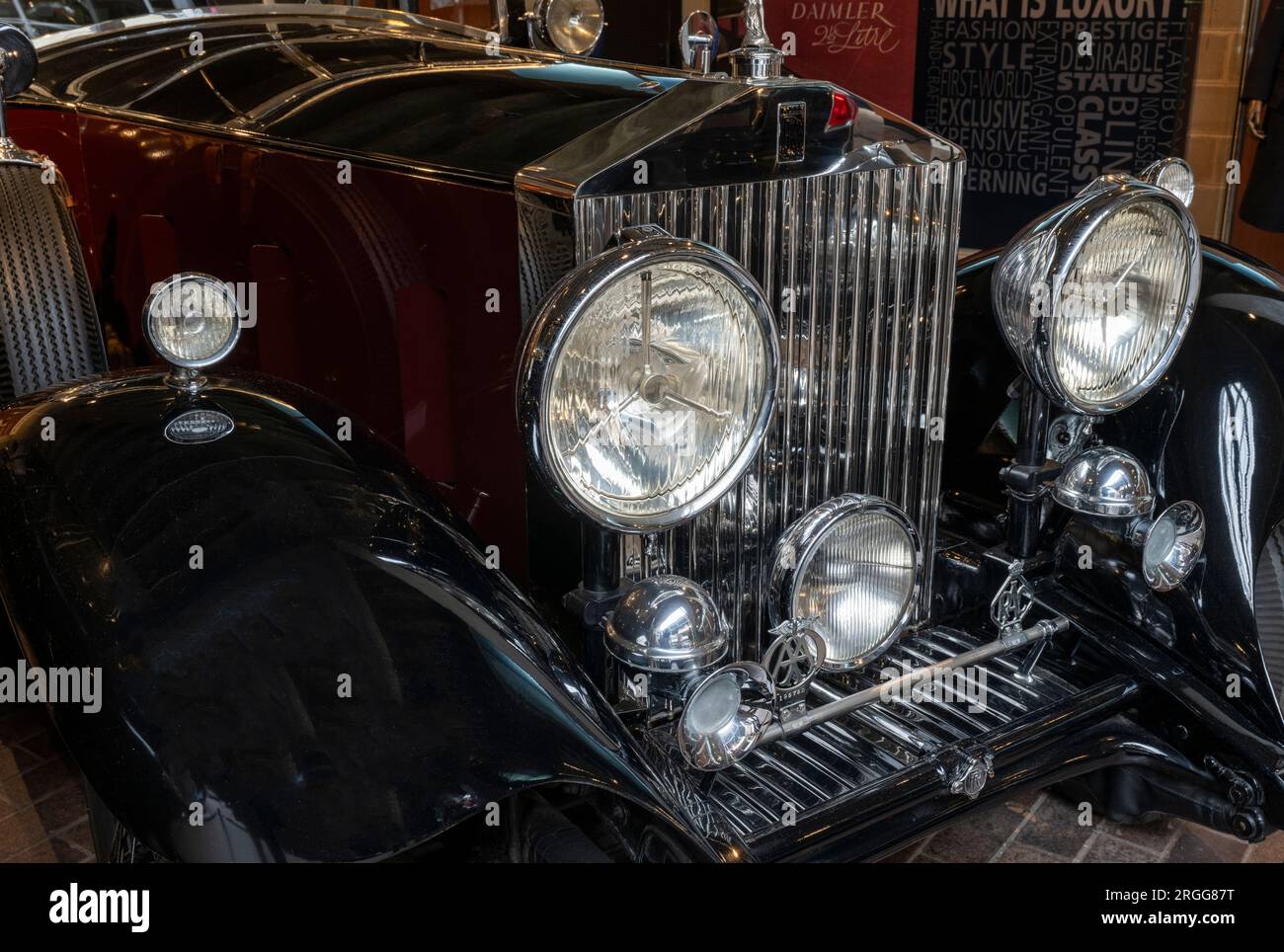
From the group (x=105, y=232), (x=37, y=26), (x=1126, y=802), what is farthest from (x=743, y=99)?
(x=37, y=26)

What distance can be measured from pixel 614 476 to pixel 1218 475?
1125 mm

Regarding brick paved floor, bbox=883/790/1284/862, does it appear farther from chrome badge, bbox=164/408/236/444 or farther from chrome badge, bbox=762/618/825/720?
chrome badge, bbox=164/408/236/444

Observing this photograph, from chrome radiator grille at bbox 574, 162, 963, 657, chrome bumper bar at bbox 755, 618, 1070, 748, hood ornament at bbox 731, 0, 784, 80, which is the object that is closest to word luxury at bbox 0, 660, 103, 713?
chrome radiator grille at bbox 574, 162, 963, 657

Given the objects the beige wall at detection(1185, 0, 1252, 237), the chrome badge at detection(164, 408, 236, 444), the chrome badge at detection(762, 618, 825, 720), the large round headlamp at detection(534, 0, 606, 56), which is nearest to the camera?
the chrome badge at detection(164, 408, 236, 444)

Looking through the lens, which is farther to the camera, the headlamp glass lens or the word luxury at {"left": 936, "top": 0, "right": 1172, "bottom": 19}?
the word luxury at {"left": 936, "top": 0, "right": 1172, "bottom": 19}

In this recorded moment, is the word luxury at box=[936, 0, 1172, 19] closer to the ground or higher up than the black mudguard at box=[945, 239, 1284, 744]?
higher up

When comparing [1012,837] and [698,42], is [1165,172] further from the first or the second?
[1012,837]

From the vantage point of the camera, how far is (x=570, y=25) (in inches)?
99.0

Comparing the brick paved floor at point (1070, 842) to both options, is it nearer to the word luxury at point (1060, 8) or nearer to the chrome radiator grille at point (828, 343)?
the chrome radiator grille at point (828, 343)

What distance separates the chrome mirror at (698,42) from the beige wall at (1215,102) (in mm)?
4068

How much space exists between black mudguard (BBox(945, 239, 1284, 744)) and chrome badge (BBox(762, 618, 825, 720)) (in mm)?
638

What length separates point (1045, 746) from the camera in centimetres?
192
